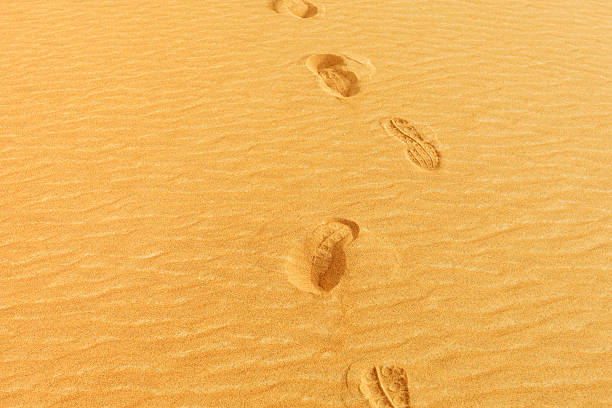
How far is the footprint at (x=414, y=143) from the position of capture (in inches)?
135

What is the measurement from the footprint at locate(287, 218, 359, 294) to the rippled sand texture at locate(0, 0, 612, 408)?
0.06 m

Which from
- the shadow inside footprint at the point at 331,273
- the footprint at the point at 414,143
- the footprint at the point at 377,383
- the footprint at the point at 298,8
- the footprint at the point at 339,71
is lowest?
the footprint at the point at 377,383

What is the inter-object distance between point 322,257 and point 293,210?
41cm

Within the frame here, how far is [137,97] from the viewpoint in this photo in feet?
12.9

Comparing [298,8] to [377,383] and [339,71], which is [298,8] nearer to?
[339,71]

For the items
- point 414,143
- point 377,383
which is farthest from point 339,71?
point 377,383

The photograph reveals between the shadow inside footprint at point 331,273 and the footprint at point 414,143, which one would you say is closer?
the shadow inside footprint at point 331,273

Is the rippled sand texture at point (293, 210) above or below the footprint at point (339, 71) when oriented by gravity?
below

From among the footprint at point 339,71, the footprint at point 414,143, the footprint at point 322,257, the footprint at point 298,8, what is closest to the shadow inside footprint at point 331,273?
the footprint at point 322,257

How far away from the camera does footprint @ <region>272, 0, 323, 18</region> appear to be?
5043 mm

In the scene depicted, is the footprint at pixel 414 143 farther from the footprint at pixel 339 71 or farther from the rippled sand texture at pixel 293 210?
the footprint at pixel 339 71

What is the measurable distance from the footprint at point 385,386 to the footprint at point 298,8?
382 cm

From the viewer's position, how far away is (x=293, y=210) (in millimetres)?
3068

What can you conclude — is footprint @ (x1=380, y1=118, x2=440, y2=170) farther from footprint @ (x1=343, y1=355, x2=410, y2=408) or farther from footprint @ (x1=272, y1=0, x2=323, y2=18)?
footprint @ (x1=272, y1=0, x2=323, y2=18)
